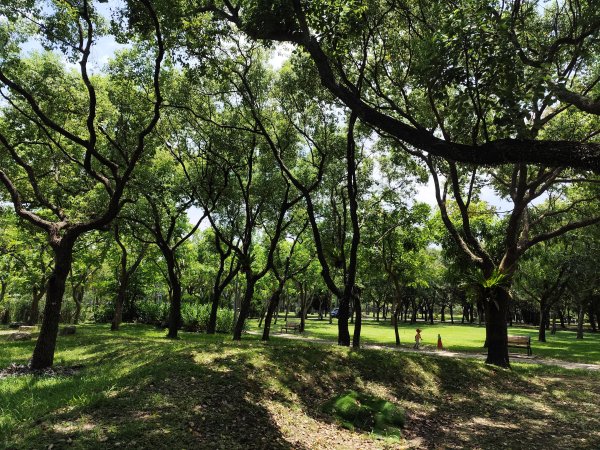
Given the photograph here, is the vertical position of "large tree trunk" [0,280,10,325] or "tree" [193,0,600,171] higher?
"tree" [193,0,600,171]

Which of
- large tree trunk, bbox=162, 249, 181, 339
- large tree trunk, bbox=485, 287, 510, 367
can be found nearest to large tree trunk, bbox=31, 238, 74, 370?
large tree trunk, bbox=162, 249, 181, 339

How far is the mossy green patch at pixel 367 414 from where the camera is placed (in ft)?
23.5

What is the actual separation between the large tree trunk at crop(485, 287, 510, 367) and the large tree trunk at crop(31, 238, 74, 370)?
40.1 ft

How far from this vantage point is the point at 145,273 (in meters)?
32.2

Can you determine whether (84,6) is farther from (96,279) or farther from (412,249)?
(96,279)

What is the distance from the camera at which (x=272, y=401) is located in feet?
24.2

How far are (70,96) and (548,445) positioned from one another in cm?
1561

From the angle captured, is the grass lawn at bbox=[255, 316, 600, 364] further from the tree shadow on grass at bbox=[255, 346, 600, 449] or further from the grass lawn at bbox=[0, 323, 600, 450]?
the grass lawn at bbox=[0, 323, 600, 450]

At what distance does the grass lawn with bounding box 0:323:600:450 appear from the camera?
5582 millimetres

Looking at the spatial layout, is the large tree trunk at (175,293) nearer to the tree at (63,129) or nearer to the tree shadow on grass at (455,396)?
the tree at (63,129)

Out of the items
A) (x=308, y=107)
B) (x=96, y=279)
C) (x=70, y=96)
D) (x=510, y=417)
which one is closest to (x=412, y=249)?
(x=308, y=107)

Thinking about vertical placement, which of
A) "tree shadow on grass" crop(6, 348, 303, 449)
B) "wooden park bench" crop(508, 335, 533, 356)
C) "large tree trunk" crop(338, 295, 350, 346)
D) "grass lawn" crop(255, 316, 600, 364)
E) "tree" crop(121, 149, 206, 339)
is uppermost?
"tree" crop(121, 149, 206, 339)

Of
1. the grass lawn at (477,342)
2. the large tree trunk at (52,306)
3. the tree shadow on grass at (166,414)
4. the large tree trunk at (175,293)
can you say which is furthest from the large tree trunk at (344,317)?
the grass lawn at (477,342)

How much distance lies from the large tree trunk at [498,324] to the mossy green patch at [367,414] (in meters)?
6.83
